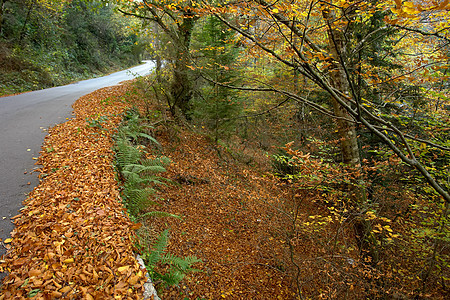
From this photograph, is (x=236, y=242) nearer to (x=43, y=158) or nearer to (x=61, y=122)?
(x=43, y=158)

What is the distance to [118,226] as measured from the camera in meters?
3.19

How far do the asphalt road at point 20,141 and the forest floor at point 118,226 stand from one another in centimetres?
20

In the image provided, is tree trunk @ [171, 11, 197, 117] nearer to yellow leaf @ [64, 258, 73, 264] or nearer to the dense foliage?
the dense foliage

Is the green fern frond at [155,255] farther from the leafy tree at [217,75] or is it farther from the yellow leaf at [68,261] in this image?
the leafy tree at [217,75]

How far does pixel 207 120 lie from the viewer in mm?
10328

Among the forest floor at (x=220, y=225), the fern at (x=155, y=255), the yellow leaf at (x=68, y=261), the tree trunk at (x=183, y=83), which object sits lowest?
the forest floor at (x=220, y=225)

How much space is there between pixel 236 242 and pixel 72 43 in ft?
81.5

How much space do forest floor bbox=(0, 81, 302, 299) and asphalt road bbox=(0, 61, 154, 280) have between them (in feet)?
0.65

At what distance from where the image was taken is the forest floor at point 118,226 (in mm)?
2455

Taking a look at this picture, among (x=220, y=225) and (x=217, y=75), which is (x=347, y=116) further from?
(x=217, y=75)

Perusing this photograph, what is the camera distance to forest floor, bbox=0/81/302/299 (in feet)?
8.05

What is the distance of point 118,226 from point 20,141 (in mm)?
4327

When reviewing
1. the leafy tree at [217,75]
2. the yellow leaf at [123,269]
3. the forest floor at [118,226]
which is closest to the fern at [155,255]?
the forest floor at [118,226]

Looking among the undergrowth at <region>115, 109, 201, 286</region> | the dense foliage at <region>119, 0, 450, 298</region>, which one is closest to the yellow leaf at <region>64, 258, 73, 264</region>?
the undergrowth at <region>115, 109, 201, 286</region>
